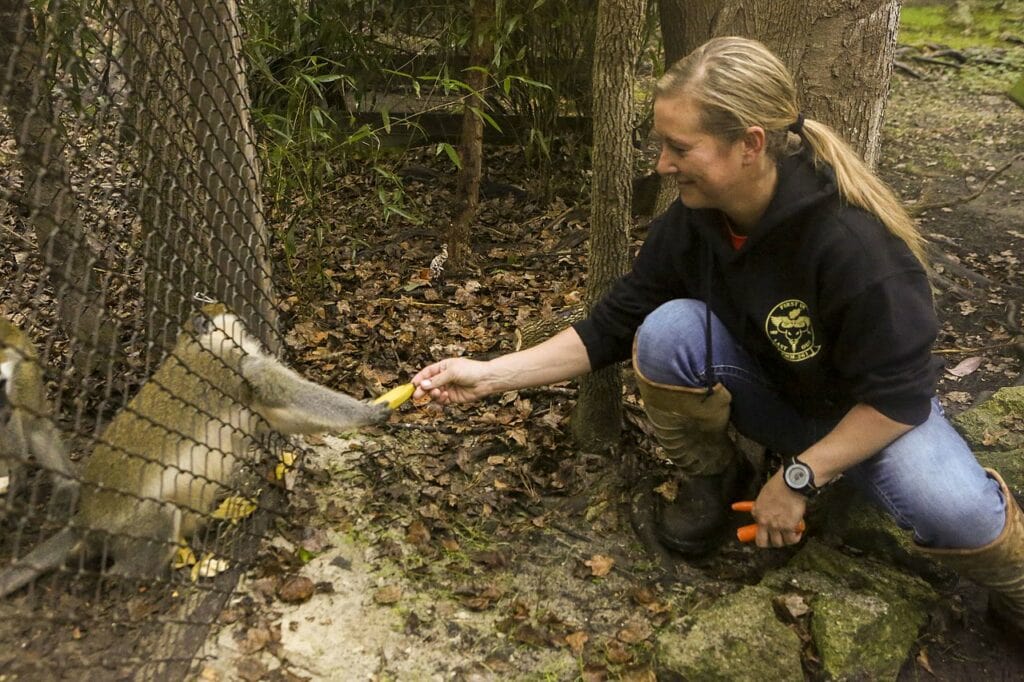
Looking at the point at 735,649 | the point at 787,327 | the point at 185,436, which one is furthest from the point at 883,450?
the point at 185,436

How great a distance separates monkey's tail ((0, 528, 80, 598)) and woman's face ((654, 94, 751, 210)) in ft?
7.13

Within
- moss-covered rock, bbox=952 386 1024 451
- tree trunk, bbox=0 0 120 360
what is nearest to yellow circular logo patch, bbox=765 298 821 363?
moss-covered rock, bbox=952 386 1024 451

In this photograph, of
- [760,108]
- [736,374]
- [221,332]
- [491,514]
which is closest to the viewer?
[760,108]

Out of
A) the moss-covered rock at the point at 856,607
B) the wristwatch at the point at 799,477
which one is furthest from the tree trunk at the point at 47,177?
the moss-covered rock at the point at 856,607

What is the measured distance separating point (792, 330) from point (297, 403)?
5.70ft

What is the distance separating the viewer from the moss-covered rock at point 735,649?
2.65m

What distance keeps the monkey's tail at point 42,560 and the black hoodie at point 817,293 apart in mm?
2187

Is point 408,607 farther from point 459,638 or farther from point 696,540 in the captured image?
point 696,540

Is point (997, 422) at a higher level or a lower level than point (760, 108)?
lower

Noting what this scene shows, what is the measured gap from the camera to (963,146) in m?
6.99

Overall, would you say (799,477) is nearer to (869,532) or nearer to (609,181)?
(869,532)

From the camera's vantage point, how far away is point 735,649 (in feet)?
8.79

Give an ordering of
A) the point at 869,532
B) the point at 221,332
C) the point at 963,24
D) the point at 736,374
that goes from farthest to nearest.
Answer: the point at 963,24 → the point at 221,332 → the point at 869,532 → the point at 736,374

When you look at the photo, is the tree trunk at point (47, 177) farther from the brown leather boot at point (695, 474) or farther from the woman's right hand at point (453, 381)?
the brown leather boot at point (695, 474)
